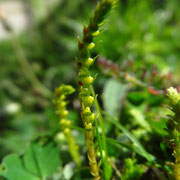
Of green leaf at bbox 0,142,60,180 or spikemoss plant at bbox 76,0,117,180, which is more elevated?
spikemoss plant at bbox 76,0,117,180

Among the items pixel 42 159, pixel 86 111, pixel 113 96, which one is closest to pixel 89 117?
pixel 86 111

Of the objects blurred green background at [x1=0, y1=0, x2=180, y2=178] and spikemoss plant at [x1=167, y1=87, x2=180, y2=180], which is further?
blurred green background at [x1=0, y1=0, x2=180, y2=178]

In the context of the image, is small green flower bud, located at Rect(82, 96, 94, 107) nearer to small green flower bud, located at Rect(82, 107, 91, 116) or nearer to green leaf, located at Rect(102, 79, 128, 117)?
small green flower bud, located at Rect(82, 107, 91, 116)

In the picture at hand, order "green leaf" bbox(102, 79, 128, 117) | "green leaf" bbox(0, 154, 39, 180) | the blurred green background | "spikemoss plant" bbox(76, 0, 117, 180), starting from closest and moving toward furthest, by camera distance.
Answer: "spikemoss plant" bbox(76, 0, 117, 180) → "green leaf" bbox(0, 154, 39, 180) → "green leaf" bbox(102, 79, 128, 117) → the blurred green background

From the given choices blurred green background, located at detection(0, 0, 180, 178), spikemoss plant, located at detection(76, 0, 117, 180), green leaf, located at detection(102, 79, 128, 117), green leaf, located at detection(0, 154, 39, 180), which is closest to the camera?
spikemoss plant, located at detection(76, 0, 117, 180)

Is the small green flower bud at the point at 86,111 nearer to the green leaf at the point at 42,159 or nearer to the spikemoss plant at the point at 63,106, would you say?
the spikemoss plant at the point at 63,106

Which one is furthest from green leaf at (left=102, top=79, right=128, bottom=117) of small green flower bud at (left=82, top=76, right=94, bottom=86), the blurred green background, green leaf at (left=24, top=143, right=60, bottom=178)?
small green flower bud at (left=82, top=76, right=94, bottom=86)

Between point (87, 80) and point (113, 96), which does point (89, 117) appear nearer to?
point (87, 80)

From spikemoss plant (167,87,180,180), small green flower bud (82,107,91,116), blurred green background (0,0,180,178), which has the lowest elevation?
spikemoss plant (167,87,180,180)
